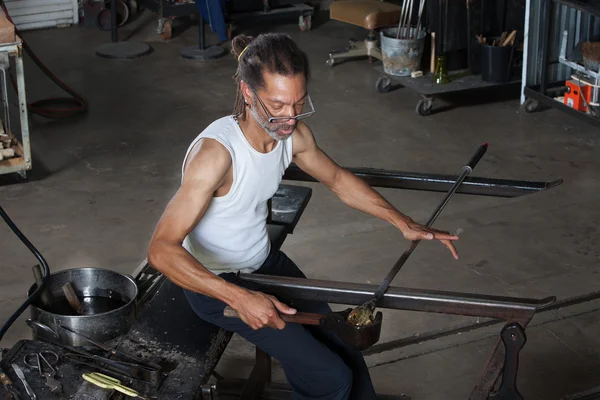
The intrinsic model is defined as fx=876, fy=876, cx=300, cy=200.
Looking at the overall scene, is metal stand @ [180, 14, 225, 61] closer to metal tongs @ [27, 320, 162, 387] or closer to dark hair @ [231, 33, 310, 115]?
dark hair @ [231, 33, 310, 115]

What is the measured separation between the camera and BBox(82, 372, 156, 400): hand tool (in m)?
2.32

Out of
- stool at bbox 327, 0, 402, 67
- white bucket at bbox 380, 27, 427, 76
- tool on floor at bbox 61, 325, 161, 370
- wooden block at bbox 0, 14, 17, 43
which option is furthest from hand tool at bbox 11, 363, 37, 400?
stool at bbox 327, 0, 402, 67

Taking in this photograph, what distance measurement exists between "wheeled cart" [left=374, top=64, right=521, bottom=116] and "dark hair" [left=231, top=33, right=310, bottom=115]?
3717 mm

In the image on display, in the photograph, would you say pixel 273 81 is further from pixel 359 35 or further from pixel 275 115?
pixel 359 35

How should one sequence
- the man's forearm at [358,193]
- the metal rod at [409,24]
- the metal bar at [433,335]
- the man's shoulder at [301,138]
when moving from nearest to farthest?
the man's shoulder at [301,138] < the man's forearm at [358,193] < the metal bar at [433,335] < the metal rod at [409,24]

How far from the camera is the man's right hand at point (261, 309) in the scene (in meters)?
2.33

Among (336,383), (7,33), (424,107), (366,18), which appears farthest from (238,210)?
(366,18)

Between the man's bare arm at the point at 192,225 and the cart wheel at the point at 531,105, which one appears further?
the cart wheel at the point at 531,105

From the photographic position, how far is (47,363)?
240 centimetres

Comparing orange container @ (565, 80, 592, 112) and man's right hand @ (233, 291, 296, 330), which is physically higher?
man's right hand @ (233, 291, 296, 330)

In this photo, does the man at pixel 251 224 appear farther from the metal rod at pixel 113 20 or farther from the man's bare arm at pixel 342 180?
the metal rod at pixel 113 20

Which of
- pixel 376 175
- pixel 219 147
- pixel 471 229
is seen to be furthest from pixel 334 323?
pixel 471 229

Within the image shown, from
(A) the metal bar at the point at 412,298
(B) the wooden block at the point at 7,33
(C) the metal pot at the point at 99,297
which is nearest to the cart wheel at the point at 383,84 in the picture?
(B) the wooden block at the point at 7,33

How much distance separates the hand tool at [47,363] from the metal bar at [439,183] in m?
1.02
